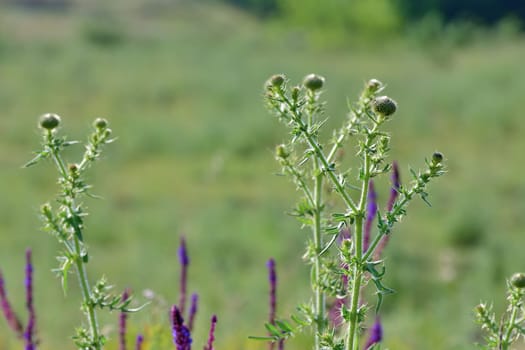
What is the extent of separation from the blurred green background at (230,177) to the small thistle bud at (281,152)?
22.6 inches

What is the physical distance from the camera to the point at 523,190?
927cm

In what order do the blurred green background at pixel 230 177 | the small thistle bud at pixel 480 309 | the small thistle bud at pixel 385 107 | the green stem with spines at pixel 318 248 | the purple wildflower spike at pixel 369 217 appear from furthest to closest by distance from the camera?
the blurred green background at pixel 230 177, the purple wildflower spike at pixel 369 217, the green stem with spines at pixel 318 248, the small thistle bud at pixel 480 309, the small thistle bud at pixel 385 107

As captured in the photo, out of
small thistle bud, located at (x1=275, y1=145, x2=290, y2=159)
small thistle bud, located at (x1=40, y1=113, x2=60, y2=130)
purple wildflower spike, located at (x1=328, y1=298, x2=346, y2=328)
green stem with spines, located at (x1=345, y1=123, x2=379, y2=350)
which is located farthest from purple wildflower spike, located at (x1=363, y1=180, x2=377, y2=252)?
small thistle bud, located at (x1=40, y1=113, x2=60, y2=130)

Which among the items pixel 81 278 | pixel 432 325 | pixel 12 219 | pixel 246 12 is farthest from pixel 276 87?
pixel 246 12

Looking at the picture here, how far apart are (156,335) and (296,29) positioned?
31062mm

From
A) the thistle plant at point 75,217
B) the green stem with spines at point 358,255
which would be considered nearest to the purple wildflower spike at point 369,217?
the green stem with spines at point 358,255

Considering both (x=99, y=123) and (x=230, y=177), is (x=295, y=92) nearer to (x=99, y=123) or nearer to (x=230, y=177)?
(x=99, y=123)

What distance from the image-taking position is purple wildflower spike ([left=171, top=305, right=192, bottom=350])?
4.03 feet

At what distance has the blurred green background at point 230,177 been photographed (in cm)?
627

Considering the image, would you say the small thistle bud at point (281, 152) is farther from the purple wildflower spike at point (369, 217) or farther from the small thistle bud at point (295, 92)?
the purple wildflower spike at point (369, 217)

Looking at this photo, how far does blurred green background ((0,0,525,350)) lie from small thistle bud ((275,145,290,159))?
0.57 m

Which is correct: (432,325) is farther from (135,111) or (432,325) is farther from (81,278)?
(135,111)

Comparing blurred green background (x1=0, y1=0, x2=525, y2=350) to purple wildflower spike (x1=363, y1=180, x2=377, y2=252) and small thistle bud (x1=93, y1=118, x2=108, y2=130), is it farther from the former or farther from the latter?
small thistle bud (x1=93, y1=118, x2=108, y2=130)

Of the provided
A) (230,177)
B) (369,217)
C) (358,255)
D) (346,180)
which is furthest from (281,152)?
(230,177)
